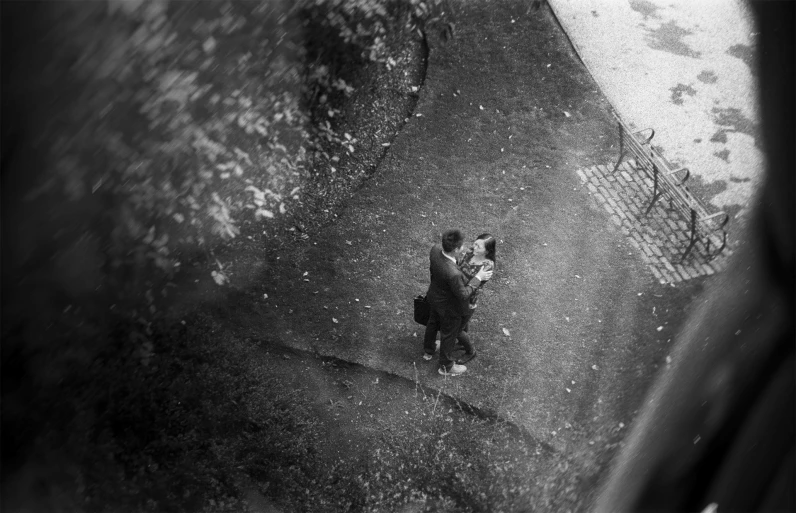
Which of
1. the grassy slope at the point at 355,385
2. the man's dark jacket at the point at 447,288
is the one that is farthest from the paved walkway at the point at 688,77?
the man's dark jacket at the point at 447,288

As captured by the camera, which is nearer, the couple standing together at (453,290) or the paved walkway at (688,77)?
the couple standing together at (453,290)

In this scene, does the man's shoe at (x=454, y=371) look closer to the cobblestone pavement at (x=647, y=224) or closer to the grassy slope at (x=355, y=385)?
the grassy slope at (x=355, y=385)

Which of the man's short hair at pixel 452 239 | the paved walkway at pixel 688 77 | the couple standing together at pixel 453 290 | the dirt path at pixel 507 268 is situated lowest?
the paved walkway at pixel 688 77

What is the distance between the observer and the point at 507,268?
22.1 feet

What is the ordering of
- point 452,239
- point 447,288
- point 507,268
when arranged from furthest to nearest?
point 507,268 → point 447,288 → point 452,239

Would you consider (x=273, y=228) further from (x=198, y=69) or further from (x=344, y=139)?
(x=198, y=69)

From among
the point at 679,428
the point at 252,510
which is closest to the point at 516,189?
the point at 679,428

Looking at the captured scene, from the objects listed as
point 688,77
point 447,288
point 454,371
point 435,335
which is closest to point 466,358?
point 454,371

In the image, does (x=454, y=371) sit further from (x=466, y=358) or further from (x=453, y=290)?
(x=453, y=290)

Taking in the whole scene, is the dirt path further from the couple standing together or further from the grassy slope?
the couple standing together

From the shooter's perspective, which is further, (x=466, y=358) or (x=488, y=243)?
(x=466, y=358)

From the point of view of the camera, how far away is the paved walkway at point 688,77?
7.63m

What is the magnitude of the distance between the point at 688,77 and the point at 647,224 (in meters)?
2.77

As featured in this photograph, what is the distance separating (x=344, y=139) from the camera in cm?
772
